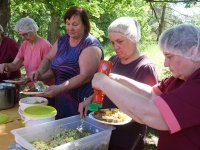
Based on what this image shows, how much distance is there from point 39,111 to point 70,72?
0.62m

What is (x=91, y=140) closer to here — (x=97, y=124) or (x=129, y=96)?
(x=97, y=124)

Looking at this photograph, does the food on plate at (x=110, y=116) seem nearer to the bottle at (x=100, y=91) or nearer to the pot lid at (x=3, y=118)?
the bottle at (x=100, y=91)

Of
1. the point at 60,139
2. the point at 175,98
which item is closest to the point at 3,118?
the point at 60,139

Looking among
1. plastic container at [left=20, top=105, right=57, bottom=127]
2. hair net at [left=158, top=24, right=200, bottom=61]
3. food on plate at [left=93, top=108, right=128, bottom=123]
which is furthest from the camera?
plastic container at [left=20, top=105, right=57, bottom=127]

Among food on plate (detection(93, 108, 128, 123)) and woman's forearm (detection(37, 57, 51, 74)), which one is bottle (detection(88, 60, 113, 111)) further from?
woman's forearm (detection(37, 57, 51, 74))

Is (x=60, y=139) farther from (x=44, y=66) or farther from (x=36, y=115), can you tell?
(x=44, y=66)

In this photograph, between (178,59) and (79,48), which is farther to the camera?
(79,48)

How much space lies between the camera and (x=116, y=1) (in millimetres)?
5992

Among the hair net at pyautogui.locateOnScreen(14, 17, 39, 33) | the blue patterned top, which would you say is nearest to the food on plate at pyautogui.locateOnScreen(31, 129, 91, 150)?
the blue patterned top

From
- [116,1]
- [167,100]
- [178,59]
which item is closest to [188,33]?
[178,59]

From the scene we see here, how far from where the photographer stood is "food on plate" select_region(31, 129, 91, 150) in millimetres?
1431

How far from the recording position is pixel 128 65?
190 centimetres

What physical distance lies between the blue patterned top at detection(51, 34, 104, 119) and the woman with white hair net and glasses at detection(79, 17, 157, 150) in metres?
0.43

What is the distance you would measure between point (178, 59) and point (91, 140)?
0.73 m
